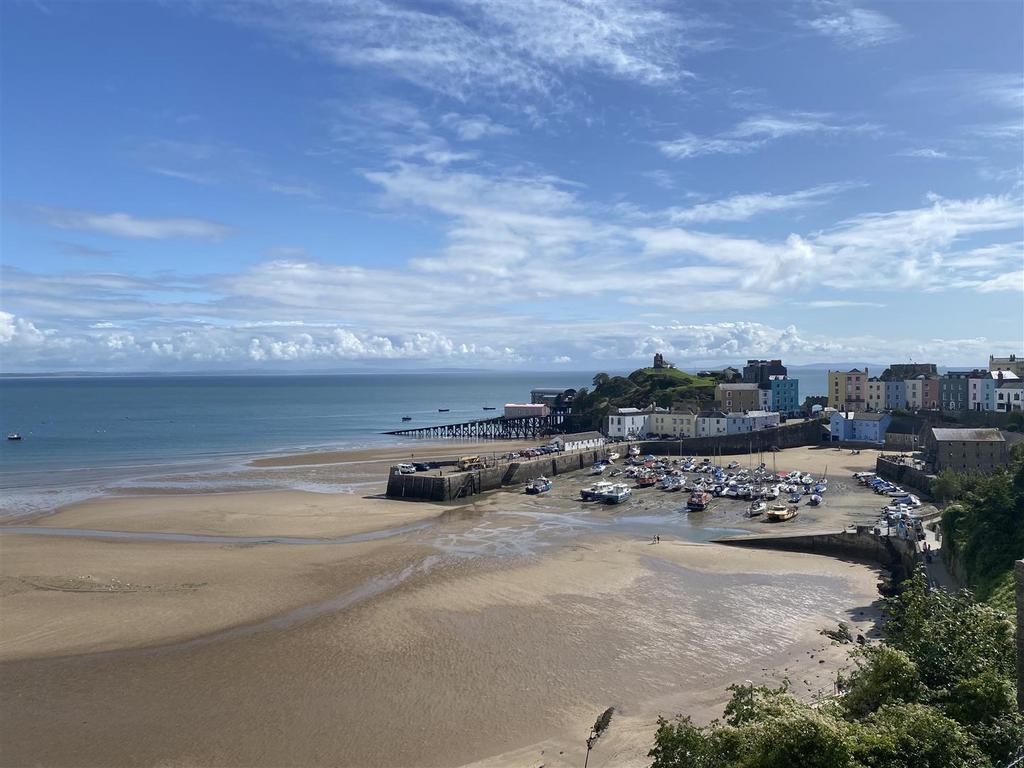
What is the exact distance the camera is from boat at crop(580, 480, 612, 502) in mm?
49469

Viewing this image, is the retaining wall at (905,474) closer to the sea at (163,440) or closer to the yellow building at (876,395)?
the yellow building at (876,395)

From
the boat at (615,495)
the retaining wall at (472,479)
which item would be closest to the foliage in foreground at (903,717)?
the boat at (615,495)

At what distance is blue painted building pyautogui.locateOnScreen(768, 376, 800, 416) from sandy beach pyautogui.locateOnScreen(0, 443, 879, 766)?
53.8 meters

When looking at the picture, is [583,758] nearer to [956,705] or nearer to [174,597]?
[956,705]

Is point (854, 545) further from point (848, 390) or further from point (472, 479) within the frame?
point (848, 390)

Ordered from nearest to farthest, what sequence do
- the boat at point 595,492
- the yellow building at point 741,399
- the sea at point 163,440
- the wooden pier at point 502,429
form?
the boat at point 595,492, the sea at point 163,440, the yellow building at point 741,399, the wooden pier at point 502,429

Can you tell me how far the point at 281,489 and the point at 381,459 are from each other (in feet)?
61.2

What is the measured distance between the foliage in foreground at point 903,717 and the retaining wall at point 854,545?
16.4 meters

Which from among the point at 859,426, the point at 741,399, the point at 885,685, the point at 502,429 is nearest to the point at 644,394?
the point at 741,399

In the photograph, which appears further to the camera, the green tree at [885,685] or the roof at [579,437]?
the roof at [579,437]

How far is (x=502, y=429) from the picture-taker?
100125 millimetres

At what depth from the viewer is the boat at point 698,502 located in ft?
147

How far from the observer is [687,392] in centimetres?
9788

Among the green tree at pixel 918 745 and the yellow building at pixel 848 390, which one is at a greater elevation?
the yellow building at pixel 848 390
